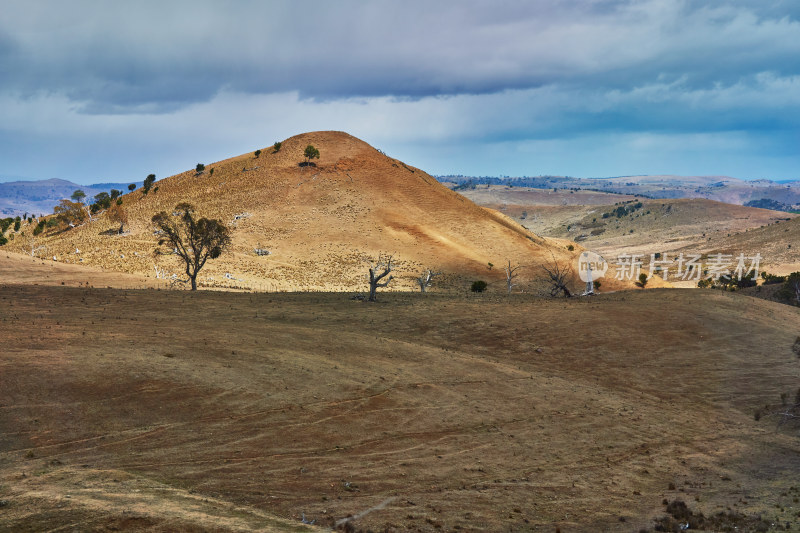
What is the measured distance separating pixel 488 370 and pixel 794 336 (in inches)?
920

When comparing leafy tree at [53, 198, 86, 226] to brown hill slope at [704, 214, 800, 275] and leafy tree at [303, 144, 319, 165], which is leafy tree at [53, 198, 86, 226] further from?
brown hill slope at [704, 214, 800, 275]

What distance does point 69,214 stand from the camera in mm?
100938

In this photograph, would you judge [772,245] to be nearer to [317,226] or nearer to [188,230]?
[317,226]

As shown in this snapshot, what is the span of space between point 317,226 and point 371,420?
75.5 metres

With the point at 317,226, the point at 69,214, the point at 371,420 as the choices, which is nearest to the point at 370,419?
the point at 371,420

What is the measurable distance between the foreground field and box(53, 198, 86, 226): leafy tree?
74.4 m

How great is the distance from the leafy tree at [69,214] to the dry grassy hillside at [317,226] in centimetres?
503

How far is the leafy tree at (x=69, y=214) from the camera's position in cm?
10050

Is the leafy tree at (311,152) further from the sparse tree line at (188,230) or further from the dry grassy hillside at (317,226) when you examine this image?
the dry grassy hillside at (317,226)

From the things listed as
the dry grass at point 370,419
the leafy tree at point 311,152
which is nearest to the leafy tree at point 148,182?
the leafy tree at point 311,152

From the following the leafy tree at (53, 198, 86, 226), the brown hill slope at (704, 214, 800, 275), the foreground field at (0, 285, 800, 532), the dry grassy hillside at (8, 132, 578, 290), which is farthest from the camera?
the brown hill slope at (704, 214, 800, 275)

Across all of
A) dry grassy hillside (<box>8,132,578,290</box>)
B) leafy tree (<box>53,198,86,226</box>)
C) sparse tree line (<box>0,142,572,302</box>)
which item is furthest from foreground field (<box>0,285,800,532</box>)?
leafy tree (<box>53,198,86,226</box>)

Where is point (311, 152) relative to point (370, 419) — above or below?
above

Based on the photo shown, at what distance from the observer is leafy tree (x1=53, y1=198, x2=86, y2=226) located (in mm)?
100500
